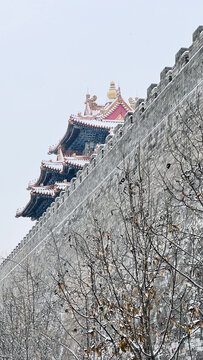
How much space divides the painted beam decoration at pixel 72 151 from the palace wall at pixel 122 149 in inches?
232

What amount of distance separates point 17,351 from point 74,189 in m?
8.10

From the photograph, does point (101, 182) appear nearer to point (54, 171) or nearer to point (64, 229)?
point (64, 229)

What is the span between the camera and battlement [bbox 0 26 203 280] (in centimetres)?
1106

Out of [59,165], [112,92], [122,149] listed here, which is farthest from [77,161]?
[122,149]

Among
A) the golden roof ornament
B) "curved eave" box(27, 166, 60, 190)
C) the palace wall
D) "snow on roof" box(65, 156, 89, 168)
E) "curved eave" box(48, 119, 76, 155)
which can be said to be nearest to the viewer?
the palace wall

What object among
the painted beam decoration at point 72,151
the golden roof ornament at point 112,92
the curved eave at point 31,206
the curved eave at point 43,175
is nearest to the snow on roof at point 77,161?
the painted beam decoration at point 72,151

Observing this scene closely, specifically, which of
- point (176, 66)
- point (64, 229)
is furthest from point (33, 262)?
point (176, 66)

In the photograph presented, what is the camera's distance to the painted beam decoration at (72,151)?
1117 inches

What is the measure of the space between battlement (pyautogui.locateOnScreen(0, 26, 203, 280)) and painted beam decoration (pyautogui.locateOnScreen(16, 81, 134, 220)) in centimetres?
717

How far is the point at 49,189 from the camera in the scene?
96.6ft

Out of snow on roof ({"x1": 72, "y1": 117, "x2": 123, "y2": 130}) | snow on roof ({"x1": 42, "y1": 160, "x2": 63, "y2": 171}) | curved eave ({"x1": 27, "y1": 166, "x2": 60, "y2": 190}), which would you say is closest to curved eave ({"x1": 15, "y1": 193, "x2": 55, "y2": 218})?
curved eave ({"x1": 27, "y1": 166, "x2": 60, "y2": 190})

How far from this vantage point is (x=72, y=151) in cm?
3136

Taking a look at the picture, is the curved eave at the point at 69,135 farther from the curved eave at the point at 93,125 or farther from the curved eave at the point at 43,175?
the curved eave at the point at 43,175

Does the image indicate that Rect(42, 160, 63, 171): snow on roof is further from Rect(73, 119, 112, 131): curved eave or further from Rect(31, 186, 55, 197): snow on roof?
Rect(73, 119, 112, 131): curved eave
